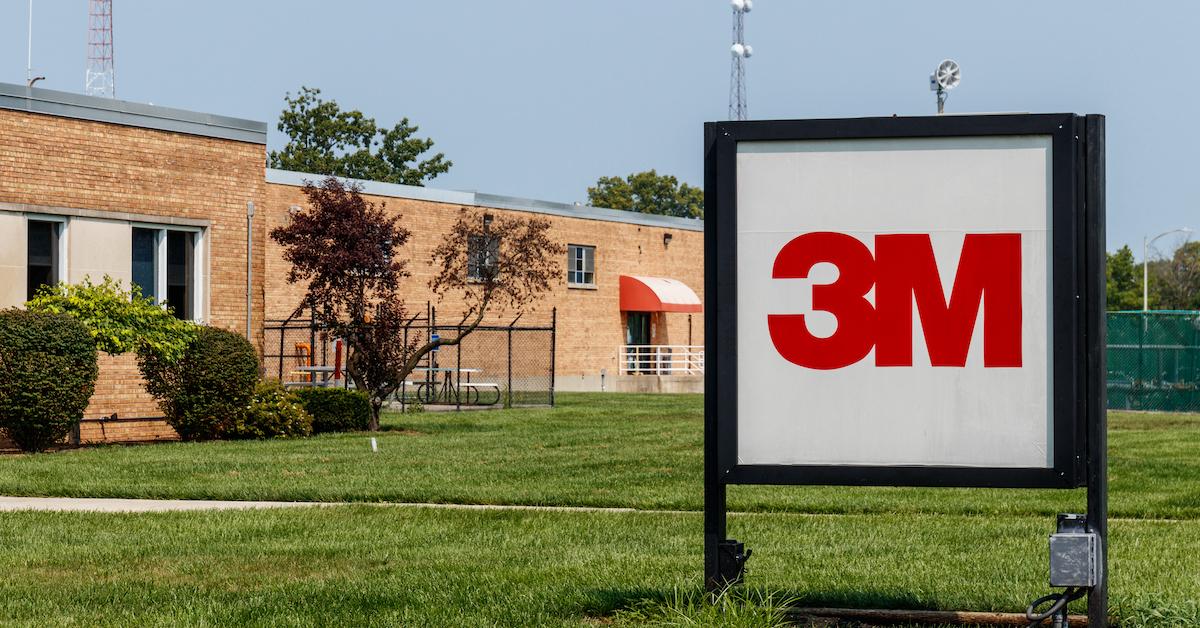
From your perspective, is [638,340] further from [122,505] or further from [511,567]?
[511,567]

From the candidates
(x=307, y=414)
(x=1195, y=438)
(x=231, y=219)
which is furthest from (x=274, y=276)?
(x=1195, y=438)

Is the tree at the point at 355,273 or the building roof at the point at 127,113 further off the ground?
the building roof at the point at 127,113

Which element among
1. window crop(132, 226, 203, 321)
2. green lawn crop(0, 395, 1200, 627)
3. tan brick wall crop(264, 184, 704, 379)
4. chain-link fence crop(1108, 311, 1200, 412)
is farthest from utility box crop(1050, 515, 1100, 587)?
tan brick wall crop(264, 184, 704, 379)

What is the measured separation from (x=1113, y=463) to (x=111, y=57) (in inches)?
2274

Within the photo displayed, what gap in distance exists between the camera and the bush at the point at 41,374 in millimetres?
19000

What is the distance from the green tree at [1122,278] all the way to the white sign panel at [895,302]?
83.2m

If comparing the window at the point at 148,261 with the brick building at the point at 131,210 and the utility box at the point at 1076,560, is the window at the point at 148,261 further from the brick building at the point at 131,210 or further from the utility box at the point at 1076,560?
the utility box at the point at 1076,560

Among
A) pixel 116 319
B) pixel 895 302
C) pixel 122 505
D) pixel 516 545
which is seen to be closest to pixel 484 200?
pixel 116 319

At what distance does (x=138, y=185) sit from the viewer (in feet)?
77.1

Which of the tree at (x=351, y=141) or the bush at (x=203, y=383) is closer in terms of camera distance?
the bush at (x=203, y=383)

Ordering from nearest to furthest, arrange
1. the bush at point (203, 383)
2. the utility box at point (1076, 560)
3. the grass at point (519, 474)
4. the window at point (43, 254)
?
the utility box at point (1076, 560)
the grass at point (519, 474)
the bush at point (203, 383)
the window at point (43, 254)

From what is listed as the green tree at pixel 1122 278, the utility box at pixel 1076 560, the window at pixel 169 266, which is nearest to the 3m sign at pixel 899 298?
the utility box at pixel 1076 560

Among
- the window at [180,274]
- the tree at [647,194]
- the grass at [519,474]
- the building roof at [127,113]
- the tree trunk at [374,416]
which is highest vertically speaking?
the tree at [647,194]

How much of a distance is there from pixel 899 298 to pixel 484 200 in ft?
122
